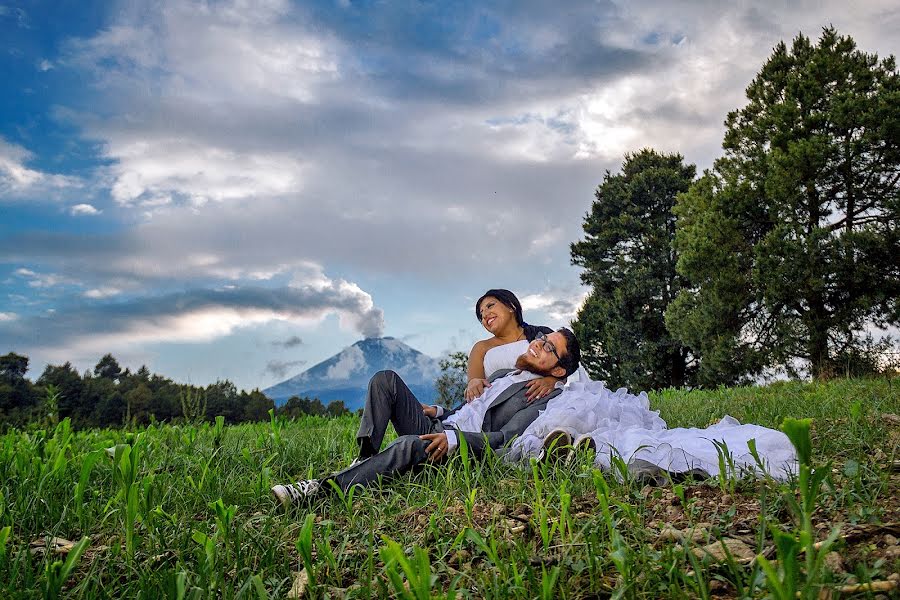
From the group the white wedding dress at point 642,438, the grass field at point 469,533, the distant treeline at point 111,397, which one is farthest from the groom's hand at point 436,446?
the distant treeline at point 111,397

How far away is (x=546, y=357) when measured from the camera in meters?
4.97

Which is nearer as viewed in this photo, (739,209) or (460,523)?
(460,523)

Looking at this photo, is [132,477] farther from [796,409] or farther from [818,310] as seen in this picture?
[818,310]

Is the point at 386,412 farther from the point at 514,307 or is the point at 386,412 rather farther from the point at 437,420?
the point at 514,307

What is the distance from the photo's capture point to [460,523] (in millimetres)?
3018

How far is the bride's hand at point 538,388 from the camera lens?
4.75m

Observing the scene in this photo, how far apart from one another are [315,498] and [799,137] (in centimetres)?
1740

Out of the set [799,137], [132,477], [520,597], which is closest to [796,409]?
[520,597]

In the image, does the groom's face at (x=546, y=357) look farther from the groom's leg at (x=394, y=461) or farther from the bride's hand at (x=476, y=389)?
the groom's leg at (x=394, y=461)

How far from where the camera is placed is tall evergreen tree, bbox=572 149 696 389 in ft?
71.6

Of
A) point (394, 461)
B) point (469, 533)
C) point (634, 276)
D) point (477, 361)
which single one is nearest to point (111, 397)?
point (634, 276)

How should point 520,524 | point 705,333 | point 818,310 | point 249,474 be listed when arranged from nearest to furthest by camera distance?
point 520,524
point 249,474
point 818,310
point 705,333

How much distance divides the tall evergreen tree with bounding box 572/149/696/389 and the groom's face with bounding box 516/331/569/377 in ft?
57.1

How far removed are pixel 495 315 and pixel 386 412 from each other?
1.84 m
